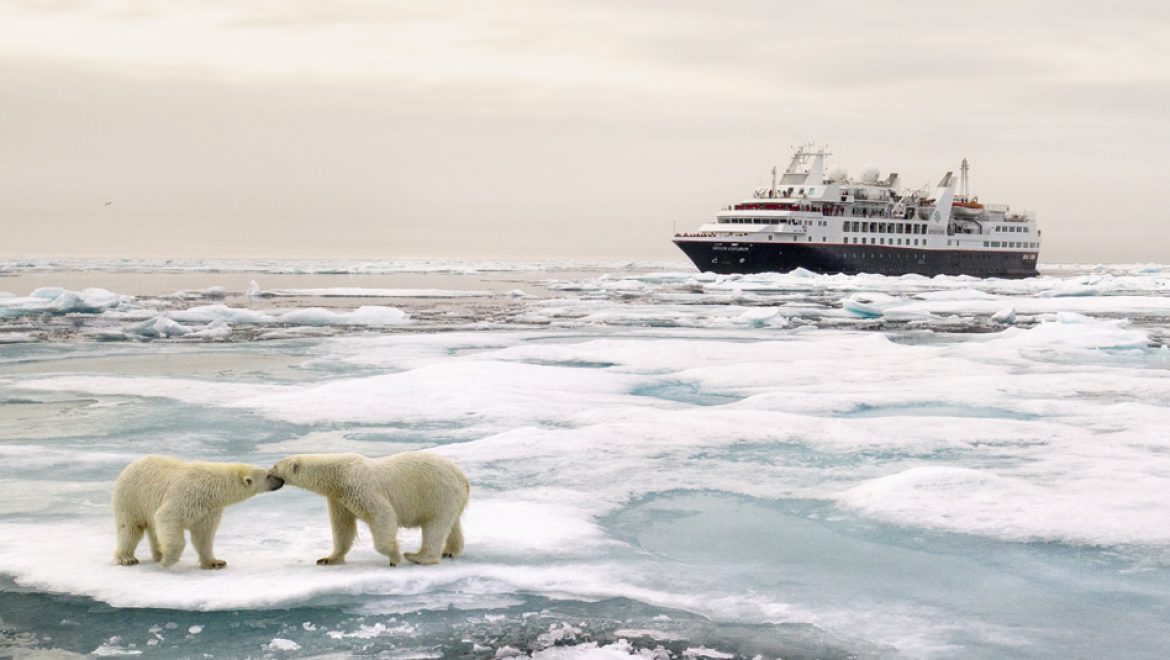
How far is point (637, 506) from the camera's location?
Result: 330 inches

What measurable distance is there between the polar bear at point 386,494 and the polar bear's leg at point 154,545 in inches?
34.5

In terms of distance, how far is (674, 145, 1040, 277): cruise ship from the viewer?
72.0m

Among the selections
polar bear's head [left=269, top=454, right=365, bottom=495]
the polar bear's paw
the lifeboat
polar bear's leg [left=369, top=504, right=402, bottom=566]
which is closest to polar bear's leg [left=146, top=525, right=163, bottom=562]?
polar bear's head [left=269, top=454, right=365, bottom=495]

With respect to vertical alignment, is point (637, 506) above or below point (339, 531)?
below

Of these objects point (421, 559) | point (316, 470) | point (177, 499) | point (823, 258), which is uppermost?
point (823, 258)

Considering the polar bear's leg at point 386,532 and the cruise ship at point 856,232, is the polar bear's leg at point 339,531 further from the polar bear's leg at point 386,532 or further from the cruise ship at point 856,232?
the cruise ship at point 856,232

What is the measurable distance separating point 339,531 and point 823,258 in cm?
6859

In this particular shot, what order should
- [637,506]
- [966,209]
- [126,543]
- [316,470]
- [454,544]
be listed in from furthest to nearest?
[966,209]
[637,506]
[454,544]
[126,543]
[316,470]

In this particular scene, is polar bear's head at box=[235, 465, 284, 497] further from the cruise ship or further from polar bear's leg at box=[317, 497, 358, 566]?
the cruise ship

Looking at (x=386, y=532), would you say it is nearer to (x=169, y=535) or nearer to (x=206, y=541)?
(x=206, y=541)

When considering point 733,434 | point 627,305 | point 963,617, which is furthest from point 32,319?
point 963,617

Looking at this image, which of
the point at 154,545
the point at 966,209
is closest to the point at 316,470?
the point at 154,545

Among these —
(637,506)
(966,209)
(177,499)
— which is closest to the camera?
(177,499)

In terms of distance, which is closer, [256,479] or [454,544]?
[256,479]
